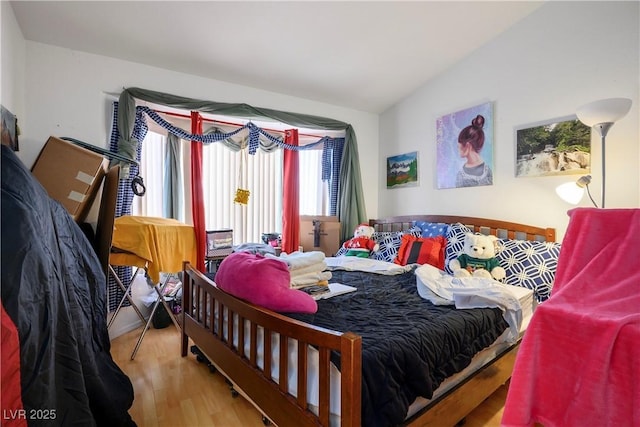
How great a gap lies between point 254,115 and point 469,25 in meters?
2.03

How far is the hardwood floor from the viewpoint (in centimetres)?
150

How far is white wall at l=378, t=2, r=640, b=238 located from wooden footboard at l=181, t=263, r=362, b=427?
7.08ft

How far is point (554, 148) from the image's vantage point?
2.18 m

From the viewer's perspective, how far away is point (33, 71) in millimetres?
2057

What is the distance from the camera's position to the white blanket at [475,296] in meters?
1.58

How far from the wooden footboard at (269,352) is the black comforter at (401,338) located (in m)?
0.10

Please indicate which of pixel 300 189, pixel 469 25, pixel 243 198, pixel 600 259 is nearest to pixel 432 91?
pixel 469 25

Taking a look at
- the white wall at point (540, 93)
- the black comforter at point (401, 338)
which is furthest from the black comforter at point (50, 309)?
the white wall at point (540, 93)

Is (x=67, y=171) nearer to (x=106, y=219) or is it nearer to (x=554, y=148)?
(x=106, y=219)

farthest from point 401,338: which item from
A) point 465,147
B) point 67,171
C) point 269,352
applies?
point 465,147

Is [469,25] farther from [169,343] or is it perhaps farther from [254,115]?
[169,343]

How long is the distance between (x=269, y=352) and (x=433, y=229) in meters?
2.05

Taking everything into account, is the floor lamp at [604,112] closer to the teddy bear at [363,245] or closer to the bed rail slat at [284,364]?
the teddy bear at [363,245]

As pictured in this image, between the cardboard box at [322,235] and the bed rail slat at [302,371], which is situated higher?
the cardboard box at [322,235]
